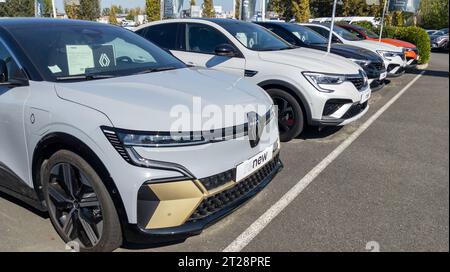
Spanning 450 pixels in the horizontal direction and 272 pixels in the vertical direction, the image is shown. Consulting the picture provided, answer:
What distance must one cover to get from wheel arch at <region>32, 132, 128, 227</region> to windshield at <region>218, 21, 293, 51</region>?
3.40 meters

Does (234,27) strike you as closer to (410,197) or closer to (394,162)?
(394,162)

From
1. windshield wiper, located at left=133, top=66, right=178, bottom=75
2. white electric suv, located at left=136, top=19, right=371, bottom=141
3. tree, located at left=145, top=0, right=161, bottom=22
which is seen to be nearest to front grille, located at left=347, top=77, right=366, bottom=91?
white electric suv, located at left=136, top=19, right=371, bottom=141

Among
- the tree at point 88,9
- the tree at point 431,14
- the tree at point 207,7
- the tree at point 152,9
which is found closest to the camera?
the tree at point 152,9

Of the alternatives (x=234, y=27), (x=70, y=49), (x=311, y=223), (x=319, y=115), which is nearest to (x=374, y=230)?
(x=311, y=223)

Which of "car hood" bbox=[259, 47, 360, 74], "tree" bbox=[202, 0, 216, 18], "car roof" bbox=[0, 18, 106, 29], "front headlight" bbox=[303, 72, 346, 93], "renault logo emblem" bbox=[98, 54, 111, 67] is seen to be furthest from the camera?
"tree" bbox=[202, 0, 216, 18]

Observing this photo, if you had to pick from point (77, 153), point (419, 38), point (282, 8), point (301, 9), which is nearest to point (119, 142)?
point (77, 153)

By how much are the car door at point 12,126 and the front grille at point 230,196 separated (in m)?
1.33

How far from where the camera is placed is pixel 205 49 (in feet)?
17.6

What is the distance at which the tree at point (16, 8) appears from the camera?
13.5 metres

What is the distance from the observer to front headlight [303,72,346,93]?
15.4 feet

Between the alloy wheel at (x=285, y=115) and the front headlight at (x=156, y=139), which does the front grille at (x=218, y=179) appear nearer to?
the front headlight at (x=156, y=139)

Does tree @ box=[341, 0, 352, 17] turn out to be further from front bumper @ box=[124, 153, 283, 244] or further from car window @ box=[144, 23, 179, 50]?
front bumper @ box=[124, 153, 283, 244]

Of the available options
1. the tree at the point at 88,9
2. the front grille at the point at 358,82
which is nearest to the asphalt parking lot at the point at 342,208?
the front grille at the point at 358,82

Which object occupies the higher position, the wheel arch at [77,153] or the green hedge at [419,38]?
the green hedge at [419,38]
